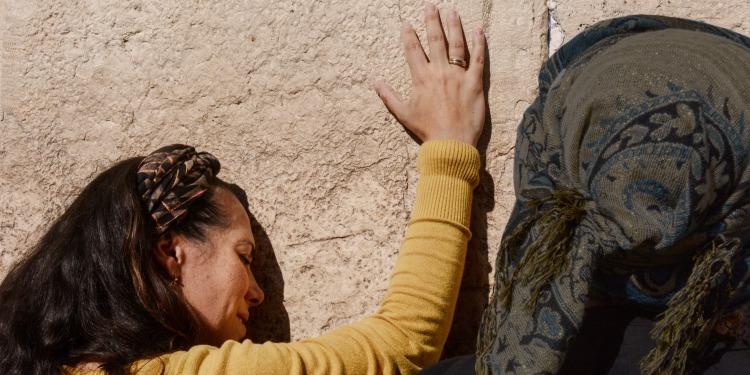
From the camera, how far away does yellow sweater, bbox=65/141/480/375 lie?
1850mm

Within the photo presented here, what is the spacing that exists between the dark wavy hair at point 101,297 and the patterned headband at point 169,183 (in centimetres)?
3

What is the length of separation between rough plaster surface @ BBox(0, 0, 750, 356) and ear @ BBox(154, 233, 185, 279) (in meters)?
0.37

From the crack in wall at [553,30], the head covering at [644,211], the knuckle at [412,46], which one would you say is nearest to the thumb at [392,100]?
the knuckle at [412,46]

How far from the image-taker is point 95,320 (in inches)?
77.8

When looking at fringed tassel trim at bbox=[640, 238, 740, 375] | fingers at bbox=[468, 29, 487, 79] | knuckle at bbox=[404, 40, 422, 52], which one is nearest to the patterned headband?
knuckle at bbox=[404, 40, 422, 52]

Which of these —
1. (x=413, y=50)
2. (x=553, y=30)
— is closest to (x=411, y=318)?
(x=413, y=50)

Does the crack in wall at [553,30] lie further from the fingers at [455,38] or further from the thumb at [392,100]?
the thumb at [392,100]

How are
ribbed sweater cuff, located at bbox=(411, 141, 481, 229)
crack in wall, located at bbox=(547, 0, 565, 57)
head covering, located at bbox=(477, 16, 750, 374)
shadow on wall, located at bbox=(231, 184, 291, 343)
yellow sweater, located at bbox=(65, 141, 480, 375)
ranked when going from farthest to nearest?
1. shadow on wall, located at bbox=(231, 184, 291, 343)
2. crack in wall, located at bbox=(547, 0, 565, 57)
3. ribbed sweater cuff, located at bbox=(411, 141, 481, 229)
4. yellow sweater, located at bbox=(65, 141, 480, 375)
5. head covering, located at bbox=(477, 16, 750, 374)

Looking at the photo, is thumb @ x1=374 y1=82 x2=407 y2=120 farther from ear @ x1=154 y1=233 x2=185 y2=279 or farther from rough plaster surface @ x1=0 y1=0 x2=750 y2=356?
ear @ x1=154 y1=233 x2=185 y2=279

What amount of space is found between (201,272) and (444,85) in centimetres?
78

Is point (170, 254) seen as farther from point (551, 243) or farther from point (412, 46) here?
point (551, 243)

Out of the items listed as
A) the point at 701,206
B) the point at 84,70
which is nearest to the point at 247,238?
the point at 84,70

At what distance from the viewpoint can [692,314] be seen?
1358 mm

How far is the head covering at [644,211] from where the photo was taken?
4.36 feet
